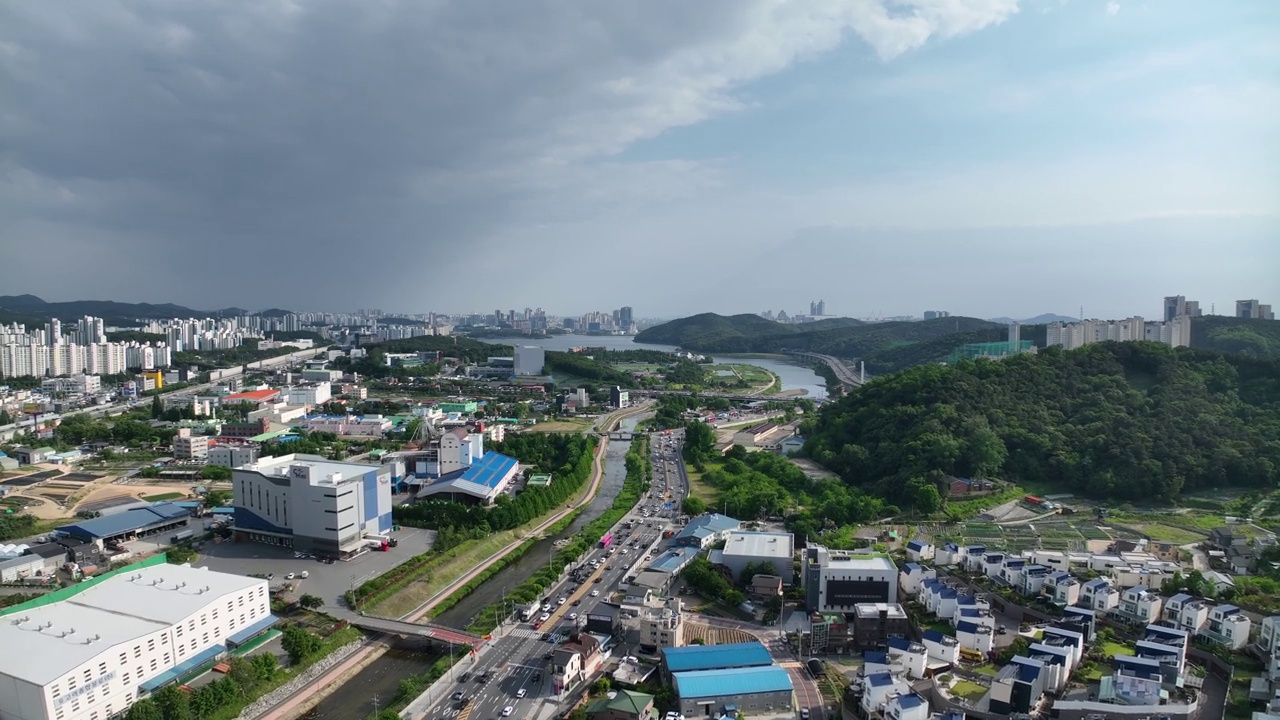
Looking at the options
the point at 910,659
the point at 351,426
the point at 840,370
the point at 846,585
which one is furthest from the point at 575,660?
the point at 840,370

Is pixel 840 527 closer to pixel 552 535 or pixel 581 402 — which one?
pixel 552 535

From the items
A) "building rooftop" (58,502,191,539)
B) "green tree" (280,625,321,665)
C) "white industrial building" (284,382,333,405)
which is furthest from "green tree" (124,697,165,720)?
"white industrial building" (284,382,333,405)

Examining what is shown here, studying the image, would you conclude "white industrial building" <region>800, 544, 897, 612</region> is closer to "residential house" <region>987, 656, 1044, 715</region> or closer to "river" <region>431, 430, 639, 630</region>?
"residential house" <region>987, 656, 1044, 715</region>

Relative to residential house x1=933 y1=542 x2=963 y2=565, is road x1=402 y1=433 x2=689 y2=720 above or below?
below

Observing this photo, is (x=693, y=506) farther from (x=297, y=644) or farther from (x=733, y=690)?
(x=297, y=644)

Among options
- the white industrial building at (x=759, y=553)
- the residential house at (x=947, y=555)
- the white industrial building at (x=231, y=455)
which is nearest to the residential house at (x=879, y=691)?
the white industrial building at (x=759, y=553)

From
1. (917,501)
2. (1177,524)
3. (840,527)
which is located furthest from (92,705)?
(1177,524)

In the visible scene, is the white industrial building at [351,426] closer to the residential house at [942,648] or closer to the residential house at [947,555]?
the residential house at [947,555]

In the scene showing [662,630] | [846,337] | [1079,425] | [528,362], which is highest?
[846,337]
